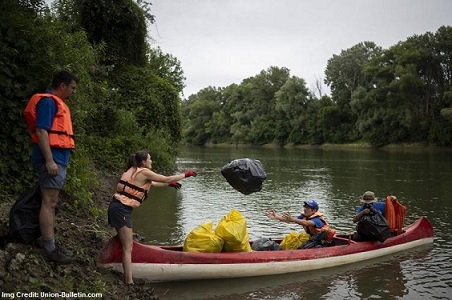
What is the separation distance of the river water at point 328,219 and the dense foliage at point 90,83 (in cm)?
252

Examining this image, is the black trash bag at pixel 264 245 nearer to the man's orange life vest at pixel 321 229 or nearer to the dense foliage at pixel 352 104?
the man's orange life vest at pixel 321 229

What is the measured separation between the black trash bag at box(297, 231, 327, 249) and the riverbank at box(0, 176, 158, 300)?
332cm

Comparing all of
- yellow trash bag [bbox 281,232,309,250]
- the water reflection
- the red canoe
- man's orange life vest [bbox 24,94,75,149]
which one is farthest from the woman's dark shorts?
yellow trash bag [bbox 281,232,309,250]

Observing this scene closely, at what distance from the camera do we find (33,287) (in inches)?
181

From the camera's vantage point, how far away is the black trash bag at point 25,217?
218 inches

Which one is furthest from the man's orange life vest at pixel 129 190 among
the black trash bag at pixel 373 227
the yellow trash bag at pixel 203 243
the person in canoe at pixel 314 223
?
the black trash bag at pixel 373 227

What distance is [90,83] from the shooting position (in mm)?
9711

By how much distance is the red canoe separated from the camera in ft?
22.4

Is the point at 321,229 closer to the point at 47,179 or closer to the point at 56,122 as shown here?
the point at 47,179

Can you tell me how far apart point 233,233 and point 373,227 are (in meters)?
3.52

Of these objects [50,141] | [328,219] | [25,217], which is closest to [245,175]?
[50,141]

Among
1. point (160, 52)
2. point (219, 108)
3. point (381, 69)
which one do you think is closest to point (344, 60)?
point (381, 69)

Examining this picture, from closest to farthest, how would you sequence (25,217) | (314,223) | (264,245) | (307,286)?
1. (25,217)
2. (307,286)
3. (264,245)
4. (314,223)

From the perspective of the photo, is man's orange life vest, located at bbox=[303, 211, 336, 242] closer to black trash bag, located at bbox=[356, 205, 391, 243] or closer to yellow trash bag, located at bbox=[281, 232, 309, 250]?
yellow trash bag, located at bbox=[281, 232, 309, 250]
